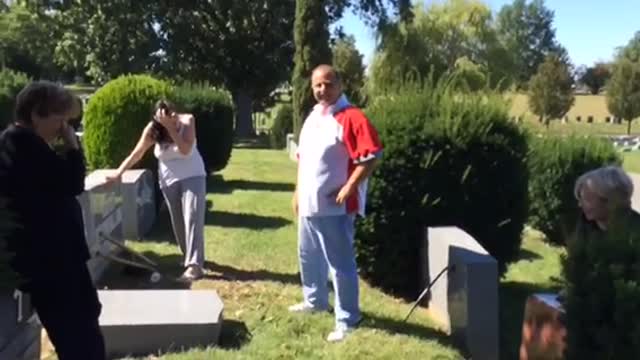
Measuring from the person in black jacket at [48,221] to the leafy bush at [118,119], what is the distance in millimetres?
6381

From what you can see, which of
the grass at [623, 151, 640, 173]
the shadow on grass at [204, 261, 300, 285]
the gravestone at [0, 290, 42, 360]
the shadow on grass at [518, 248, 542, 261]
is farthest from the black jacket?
the grass at [623, 151, 640, 173]

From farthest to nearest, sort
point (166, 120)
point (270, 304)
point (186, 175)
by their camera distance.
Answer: point (186, 175), point (166, 120), point (270, 304)

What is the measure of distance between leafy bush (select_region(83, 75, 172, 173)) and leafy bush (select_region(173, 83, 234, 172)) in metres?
3.89

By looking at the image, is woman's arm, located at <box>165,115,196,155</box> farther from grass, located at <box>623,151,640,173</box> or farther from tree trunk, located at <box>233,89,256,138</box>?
tree trunk, located at <box>233,89,256,138</box>

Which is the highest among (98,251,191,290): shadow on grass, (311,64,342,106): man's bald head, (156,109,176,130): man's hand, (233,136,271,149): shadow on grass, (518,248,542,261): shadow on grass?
(311,64,342,106): man's bald head

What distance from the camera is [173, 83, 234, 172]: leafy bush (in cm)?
1479

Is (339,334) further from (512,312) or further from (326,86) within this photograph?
(512,312)

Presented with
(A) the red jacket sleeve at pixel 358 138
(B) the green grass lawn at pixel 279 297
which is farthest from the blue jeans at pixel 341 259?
(A) the red jacket sleeve at pixel 358 138

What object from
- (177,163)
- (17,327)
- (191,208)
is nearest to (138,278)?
(191,208)

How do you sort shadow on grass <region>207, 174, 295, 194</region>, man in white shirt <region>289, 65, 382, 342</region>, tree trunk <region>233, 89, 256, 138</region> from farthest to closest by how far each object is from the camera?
tree trunk <region>233, 89, 256, 138</region> → shadow on grass <region>207, 174, 295, 194</region> → man in white shirt <region>289, 65, 382, 342</region>

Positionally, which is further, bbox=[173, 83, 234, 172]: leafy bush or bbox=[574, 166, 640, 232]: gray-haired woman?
bbox=[173, 83, 234, 172]: leafy bush

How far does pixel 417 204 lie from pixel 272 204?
565cm

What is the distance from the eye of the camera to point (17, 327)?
4.32m

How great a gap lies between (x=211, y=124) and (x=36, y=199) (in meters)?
11.2
